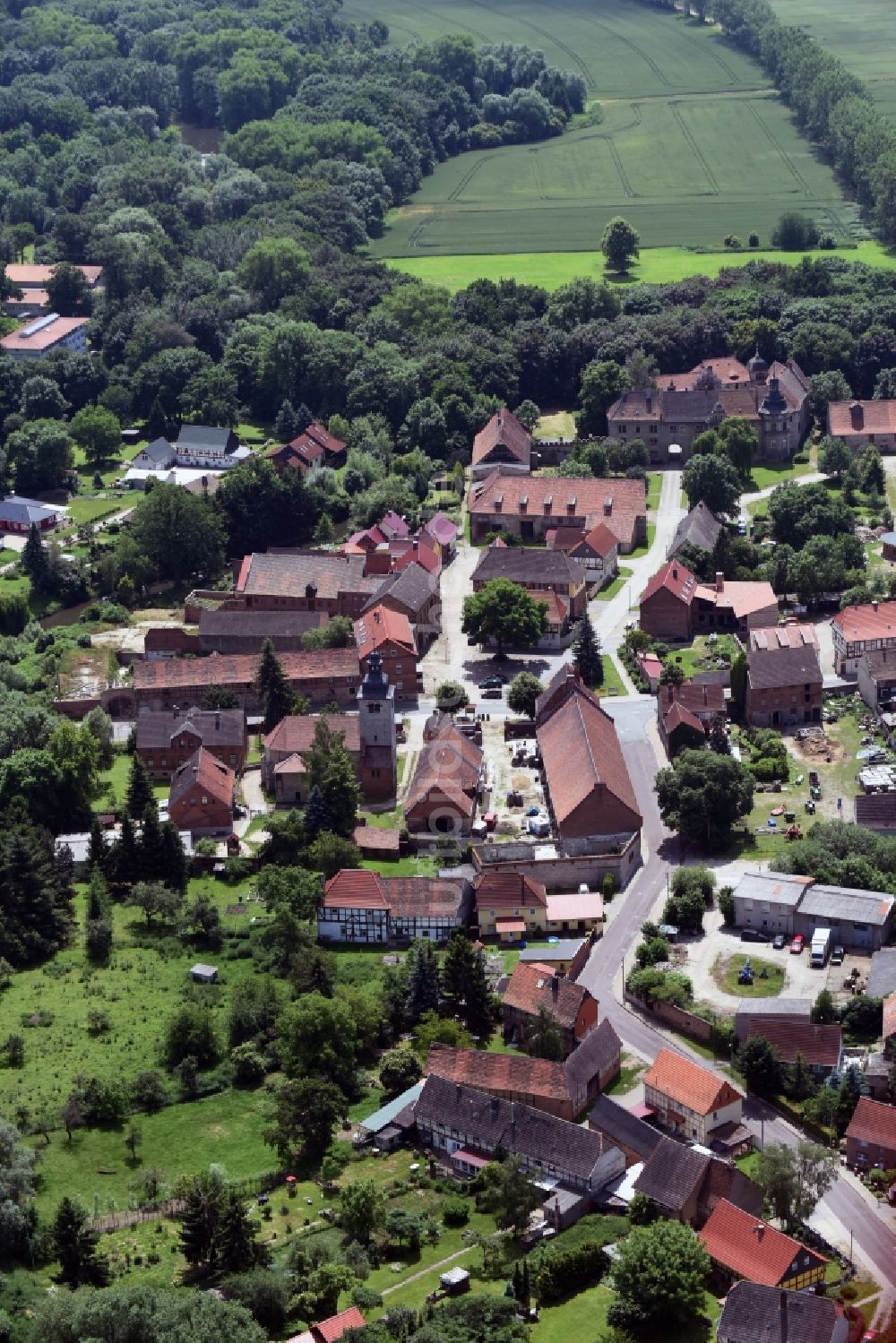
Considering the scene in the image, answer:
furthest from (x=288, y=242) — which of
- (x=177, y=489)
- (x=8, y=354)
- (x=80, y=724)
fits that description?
(x=80, y=724)

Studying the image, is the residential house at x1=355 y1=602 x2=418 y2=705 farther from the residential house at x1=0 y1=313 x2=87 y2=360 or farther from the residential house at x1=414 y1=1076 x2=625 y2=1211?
the residential house at x1=0 y1=313 x2=87 y2=360

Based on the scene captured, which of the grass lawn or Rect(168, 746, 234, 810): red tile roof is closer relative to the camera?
the grass lawn

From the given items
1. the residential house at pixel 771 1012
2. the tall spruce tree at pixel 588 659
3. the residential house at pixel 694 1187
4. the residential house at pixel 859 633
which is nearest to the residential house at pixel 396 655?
the tall spruce tree at pixel 588 659

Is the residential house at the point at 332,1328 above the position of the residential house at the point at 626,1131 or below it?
above

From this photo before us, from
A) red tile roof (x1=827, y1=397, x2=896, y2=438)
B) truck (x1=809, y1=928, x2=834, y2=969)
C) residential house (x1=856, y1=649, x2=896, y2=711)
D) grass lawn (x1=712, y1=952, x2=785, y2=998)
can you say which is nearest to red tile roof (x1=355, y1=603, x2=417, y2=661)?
residential house (x1=856, y1=649, x2=896, y2=711)

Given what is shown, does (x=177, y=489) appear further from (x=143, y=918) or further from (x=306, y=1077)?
(x=306, y=1077)

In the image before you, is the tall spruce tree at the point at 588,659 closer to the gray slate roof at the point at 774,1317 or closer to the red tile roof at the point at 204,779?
the red tile roof at the point at 204,779
